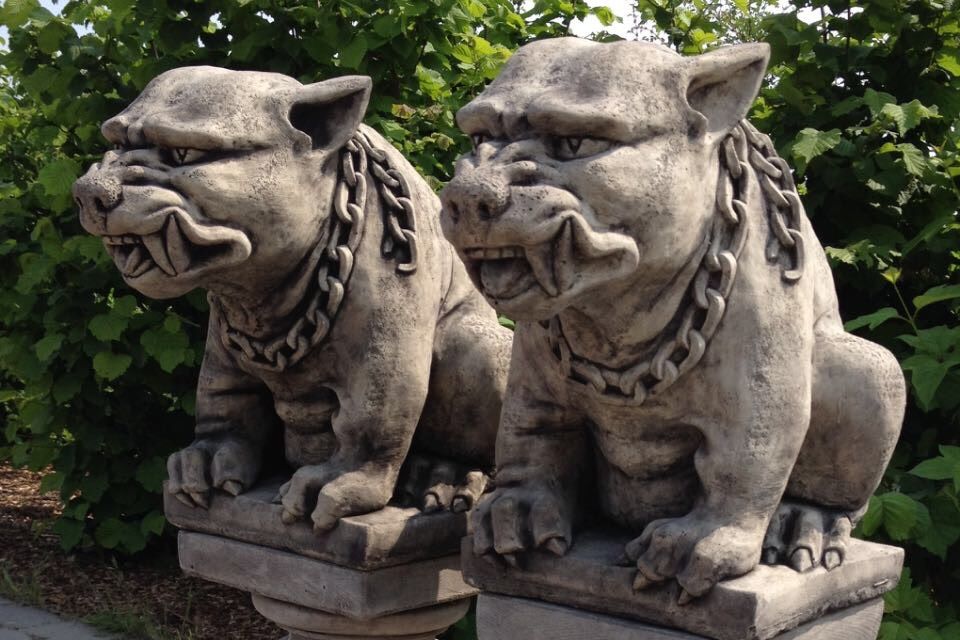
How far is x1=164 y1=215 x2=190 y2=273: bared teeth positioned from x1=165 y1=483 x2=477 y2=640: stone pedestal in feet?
2.20

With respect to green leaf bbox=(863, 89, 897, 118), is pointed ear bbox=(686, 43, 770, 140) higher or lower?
higher

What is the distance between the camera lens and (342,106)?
2.67 meters

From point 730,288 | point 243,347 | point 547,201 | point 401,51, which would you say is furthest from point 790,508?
point 401,51

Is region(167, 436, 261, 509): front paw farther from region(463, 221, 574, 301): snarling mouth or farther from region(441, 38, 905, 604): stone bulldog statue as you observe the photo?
region(463, 221, 574, 301): snarling mouth

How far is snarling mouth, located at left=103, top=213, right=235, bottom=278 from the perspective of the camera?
8.02 feet

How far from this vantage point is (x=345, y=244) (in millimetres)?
2703

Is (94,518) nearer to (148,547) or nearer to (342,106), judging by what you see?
(148,547)

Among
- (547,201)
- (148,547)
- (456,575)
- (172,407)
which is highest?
(547,201)

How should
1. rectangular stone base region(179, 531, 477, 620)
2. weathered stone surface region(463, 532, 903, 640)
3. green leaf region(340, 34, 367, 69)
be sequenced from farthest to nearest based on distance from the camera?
green leaf region(340, 34, 367, 69) → rectangular stone base region(179, 531, 477, 620) → weathered stone surface region(463, 532, 903, 640)

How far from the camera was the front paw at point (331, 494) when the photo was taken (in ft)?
8.91

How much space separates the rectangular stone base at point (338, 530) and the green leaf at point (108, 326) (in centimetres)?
149

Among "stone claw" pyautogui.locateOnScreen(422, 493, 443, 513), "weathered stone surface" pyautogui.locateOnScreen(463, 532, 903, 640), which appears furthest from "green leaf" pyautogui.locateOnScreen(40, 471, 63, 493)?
"weathered stone surface" pyautogui.locateOnScreen(463, 532, 903, 640)

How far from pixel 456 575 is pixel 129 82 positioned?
7.96 feet

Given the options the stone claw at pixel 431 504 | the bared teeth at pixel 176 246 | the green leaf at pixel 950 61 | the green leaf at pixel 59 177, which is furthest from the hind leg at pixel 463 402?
the green leaf at pixel 59 177
